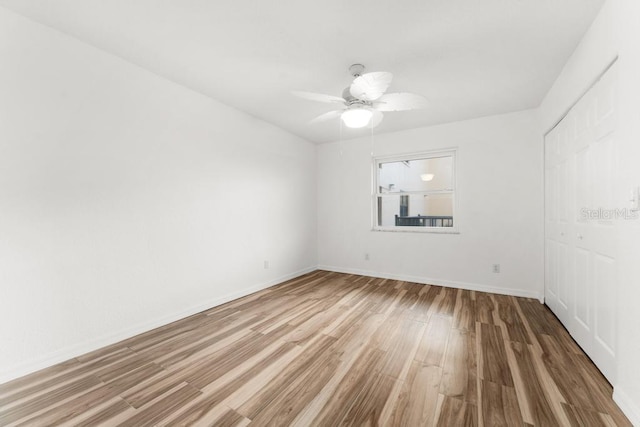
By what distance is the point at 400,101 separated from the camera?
2.35 metres

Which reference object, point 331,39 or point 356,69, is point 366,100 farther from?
point 331,39

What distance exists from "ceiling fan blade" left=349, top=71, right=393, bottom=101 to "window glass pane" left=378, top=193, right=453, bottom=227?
2.53 m

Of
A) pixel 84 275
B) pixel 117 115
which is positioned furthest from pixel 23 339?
pixel 117 115

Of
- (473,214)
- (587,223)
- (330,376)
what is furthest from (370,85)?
(473,214)

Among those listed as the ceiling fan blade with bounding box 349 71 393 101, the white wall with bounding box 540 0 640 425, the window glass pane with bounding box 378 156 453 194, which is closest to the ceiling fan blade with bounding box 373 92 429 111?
the ceiling fan blade with bounding box 349 71 393 101

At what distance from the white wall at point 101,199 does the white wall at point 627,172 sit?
3434 mm

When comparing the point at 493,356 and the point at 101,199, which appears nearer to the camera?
the point at 493,356

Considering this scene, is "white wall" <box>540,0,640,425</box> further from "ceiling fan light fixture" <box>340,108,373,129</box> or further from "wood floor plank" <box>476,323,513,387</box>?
"ceiling fan light fixture" <box>340,108,373,129</box>

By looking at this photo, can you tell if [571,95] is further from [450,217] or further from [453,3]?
[450,217]

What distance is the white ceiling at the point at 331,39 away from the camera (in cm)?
173

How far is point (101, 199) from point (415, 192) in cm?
408

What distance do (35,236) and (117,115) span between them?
3.79 ft

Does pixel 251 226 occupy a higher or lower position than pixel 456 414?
higher

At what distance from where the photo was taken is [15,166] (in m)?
1.79
